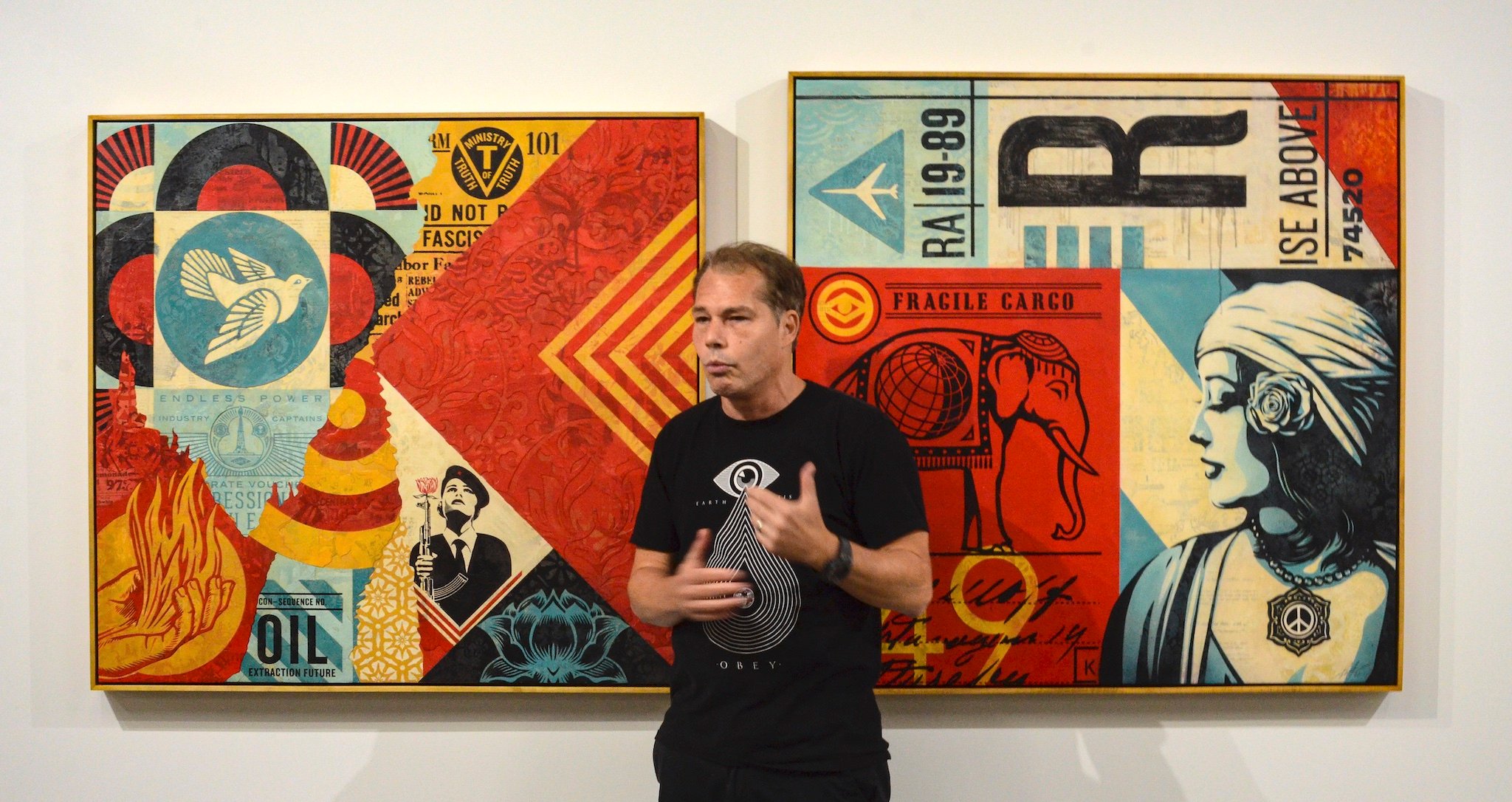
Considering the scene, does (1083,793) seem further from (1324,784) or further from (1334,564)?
(1334,564)

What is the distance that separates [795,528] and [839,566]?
12cm

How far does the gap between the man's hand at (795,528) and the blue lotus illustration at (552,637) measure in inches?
25.8

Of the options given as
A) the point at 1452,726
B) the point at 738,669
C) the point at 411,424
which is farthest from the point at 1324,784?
the point at 411,424

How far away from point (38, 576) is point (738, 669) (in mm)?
1559

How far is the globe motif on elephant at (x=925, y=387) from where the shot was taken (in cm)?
189

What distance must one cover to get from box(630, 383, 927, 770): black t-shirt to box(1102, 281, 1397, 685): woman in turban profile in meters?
0.67

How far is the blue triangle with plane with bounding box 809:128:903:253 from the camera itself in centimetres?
188

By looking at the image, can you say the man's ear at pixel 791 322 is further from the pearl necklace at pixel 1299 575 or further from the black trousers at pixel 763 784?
the pearl necklace at pixel 1299 575

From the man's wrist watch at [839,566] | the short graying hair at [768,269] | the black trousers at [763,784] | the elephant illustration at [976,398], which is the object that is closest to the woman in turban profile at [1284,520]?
the elephant illustration at [976,398]

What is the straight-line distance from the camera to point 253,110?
197cm

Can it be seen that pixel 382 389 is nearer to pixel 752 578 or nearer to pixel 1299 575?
pixel 752 578

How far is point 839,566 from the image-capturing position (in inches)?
55.7

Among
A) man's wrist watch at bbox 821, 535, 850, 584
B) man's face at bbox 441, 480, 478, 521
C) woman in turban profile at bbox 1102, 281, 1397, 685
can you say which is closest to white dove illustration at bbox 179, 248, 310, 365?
man's face at bbox 441, 480, 478, 521

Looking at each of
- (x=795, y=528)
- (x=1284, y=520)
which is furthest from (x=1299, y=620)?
(x=795, y=528)
